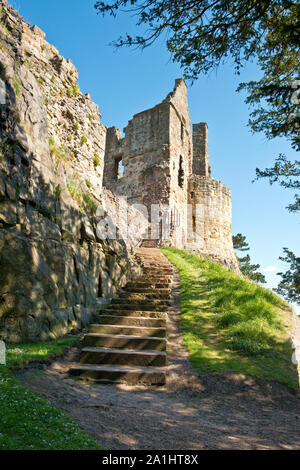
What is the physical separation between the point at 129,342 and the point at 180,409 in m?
1.89

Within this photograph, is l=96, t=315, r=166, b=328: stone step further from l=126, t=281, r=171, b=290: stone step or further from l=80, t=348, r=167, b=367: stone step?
l=126, t=281, r=171, b=290: stone step

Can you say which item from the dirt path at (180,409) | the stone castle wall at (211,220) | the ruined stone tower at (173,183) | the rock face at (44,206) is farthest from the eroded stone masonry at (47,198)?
the stone castle wall at (211,220)

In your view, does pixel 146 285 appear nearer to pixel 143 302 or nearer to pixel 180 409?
pixel 143 302

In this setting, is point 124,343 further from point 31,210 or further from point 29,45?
point 29,45

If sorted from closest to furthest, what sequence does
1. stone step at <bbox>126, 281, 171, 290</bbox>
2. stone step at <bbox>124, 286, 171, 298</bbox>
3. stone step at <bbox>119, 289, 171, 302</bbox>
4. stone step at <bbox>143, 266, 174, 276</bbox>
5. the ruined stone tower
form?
stone step at <bbox>119, 289, 171, 302</bbox>, stone step at <bbox>124, 286, 171, 298</bbox>, stone step at <bbox>126, 281, 171, 290</bbox>, stone step at <bbox>143, 266, 174, 276</bbox>, the ruined stone tower

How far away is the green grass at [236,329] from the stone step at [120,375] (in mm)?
878

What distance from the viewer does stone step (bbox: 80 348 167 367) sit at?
4988 millimetres

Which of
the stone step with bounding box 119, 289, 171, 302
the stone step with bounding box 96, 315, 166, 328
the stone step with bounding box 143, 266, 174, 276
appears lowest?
the stone step with bounding box 96, 315, 166, 328

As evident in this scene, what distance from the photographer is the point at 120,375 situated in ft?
15.1

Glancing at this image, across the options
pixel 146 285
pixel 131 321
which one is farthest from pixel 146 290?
pixel 131 321

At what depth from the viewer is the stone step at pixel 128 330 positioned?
586cm

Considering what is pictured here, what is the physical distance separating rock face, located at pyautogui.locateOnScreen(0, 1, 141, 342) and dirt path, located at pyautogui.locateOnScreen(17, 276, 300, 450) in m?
1.06

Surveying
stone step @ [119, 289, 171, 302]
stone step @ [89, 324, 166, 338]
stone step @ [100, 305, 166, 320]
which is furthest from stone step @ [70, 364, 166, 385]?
stone step @ [119, 289, 171, 302]

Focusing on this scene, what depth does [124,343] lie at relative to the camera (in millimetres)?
5449
